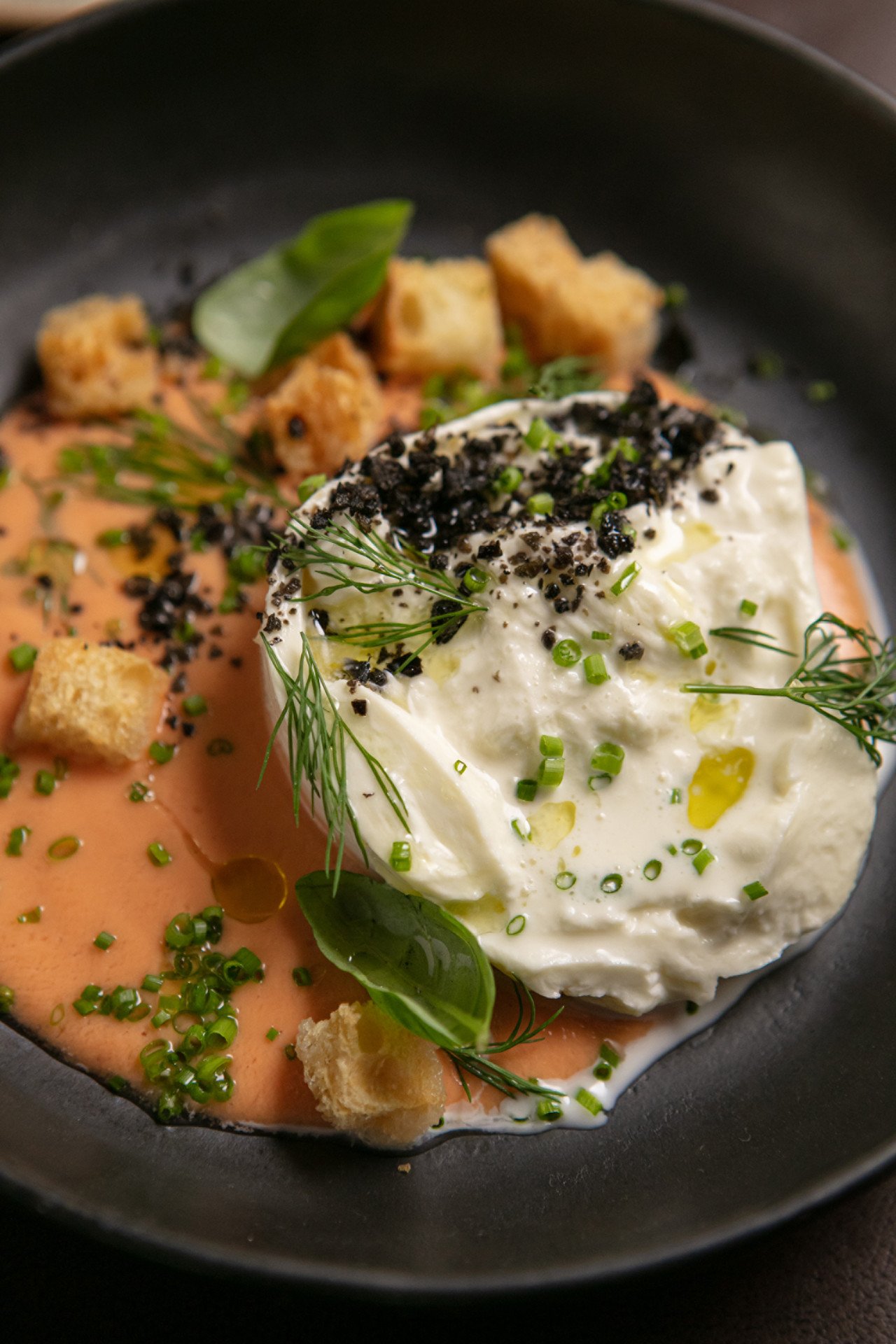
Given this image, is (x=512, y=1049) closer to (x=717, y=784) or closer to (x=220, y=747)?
(x=717, y=784)

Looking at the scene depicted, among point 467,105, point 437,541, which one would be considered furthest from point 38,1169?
point 467,105

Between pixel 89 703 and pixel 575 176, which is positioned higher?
pixel 575 176

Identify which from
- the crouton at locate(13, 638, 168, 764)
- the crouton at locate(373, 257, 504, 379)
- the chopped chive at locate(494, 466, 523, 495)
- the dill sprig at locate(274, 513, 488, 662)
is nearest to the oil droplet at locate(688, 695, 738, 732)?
the dill sprig at locate(274, 513, 488, 662)

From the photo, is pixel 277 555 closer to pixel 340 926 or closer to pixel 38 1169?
pixel 340 926

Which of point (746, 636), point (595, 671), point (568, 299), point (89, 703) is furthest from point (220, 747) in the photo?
point (568, 299)

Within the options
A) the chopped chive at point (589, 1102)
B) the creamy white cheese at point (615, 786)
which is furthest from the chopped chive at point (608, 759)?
the chopped chive at point (589, 1102)

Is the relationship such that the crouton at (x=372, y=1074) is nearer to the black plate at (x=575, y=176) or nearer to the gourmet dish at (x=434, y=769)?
the gourmet dish at (x=434, y=769)
